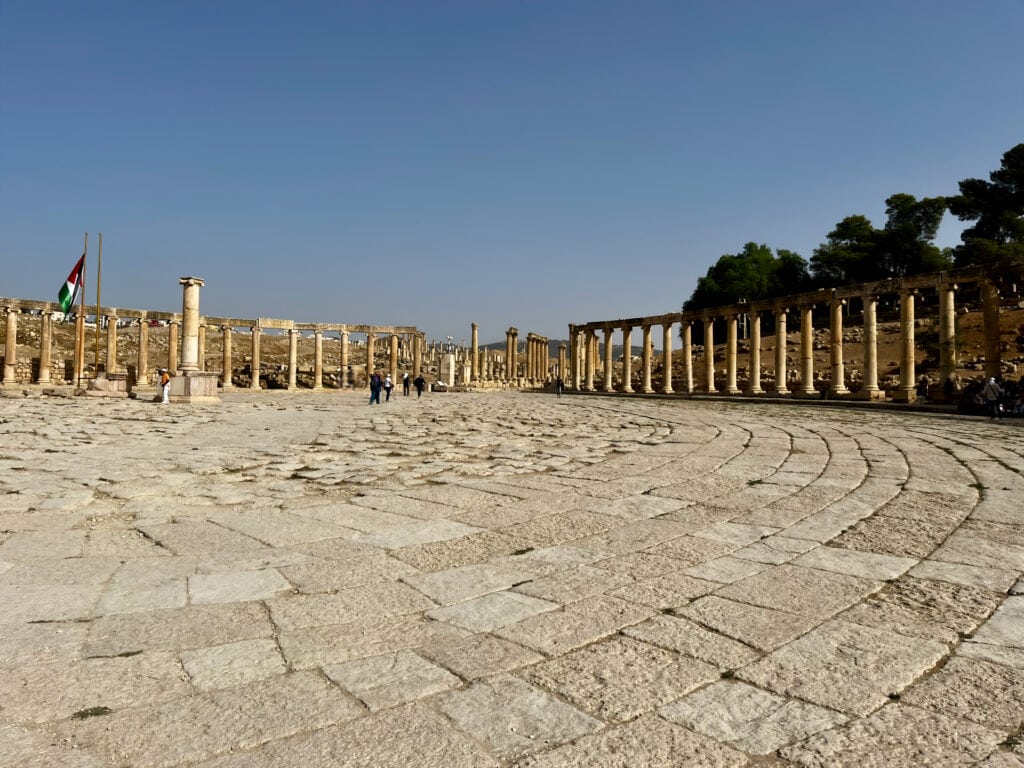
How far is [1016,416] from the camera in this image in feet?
49.2

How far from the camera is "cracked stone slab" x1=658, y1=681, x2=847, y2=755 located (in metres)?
1.83

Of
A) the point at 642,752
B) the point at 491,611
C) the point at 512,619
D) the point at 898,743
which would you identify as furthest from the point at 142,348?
the point at 898,743

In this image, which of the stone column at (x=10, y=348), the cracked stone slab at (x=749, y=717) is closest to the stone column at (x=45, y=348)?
the stone column at (x=10, y=348)

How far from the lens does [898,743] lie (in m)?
1.81

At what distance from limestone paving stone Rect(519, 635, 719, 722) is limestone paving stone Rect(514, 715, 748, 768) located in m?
0.11

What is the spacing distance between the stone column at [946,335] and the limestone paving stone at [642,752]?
22214 mm

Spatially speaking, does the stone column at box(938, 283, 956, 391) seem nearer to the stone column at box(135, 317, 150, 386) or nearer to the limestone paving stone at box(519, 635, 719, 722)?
the limestone paving stone at box(519, 635, 719, 722)

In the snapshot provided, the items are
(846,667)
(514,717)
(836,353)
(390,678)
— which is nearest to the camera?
(514,717)

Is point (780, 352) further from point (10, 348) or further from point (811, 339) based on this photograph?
point (10, 348)

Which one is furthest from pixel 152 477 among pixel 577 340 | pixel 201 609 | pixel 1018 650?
pixel 577 340

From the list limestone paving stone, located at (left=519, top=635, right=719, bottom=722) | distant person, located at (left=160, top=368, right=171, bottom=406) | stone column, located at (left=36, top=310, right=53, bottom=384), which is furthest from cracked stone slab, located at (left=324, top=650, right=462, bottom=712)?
stone column, located at (left=36, top=310, right=53, bottom=384)

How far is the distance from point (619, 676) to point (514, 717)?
19.1 inches

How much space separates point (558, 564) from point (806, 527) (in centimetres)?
207

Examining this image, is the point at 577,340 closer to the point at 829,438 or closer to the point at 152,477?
the point at 829,438
